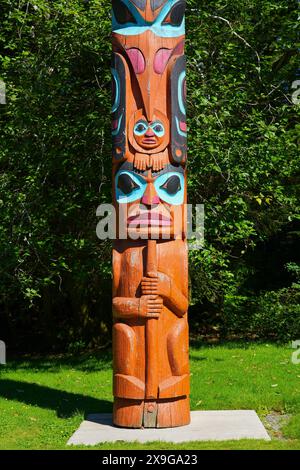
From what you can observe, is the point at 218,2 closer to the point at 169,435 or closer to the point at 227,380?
the point at 227,380

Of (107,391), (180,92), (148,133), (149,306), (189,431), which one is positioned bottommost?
(107,391)

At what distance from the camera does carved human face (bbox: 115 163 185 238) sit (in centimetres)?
708

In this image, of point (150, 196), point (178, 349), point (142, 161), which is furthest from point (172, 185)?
point (178, 349)

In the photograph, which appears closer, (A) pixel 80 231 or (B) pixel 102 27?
(B) pixel 102 27

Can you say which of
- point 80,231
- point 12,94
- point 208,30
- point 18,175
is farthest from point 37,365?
point 208,30

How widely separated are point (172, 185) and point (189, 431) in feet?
7.99

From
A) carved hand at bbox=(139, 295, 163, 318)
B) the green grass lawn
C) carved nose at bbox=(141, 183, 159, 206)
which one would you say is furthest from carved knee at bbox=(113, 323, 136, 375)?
carved nose at bbox=(141, 183, 159, 206)

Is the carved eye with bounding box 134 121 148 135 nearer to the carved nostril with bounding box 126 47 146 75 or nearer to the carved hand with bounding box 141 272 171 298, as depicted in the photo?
the carved nostril with bounding box 126 47 146 75

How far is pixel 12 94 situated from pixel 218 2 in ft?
11.2

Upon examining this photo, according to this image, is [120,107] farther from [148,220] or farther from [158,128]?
[148,220]

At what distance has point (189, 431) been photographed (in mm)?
6910

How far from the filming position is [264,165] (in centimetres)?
1028

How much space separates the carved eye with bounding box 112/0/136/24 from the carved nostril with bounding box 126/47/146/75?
1.15 ft

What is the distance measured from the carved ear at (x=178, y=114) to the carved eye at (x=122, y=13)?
664mm
